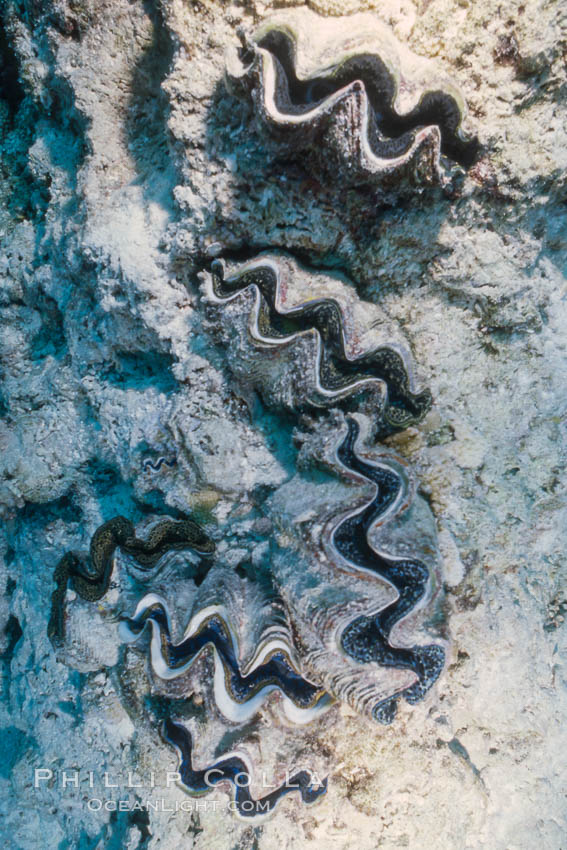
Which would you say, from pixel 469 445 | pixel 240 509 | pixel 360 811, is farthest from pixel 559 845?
pixel 240 509

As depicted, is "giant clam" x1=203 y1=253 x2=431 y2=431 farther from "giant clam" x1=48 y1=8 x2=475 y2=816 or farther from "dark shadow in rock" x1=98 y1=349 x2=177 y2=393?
"dark shadow in rock" x1=98 y1=349 x2=177 y2=393

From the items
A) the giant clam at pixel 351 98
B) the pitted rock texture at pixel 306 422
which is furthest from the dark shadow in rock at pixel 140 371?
the giant clam at pixel 351 98

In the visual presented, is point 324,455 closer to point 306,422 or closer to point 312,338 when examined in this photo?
point 306,422

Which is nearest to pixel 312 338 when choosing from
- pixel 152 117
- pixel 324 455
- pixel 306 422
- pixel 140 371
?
pixel 306 422

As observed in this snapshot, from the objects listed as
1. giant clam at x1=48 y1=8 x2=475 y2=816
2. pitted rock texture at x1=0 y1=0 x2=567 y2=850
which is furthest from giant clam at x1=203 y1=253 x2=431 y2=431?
pitted rock texture at x1=0 y1=0 x2=567 y2=850

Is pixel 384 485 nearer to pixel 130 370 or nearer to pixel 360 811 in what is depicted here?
pixel 130 370

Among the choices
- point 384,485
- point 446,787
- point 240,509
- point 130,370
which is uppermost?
point 130,370
